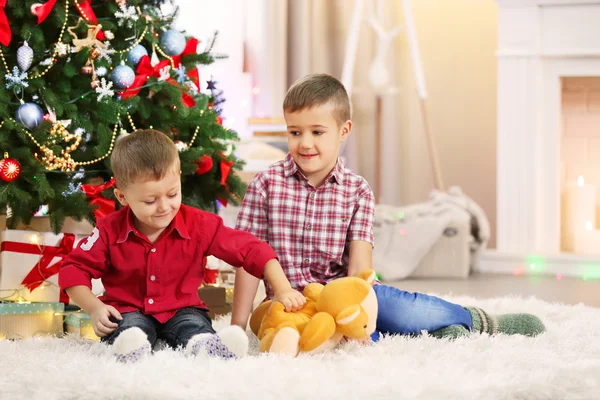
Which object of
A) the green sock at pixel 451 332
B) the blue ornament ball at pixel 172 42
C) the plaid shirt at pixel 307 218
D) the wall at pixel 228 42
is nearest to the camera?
the green sock at pixel 451 332

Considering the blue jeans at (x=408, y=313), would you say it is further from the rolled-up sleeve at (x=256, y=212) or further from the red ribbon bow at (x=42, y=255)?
the red ribbon bow at (x=42, y=255)

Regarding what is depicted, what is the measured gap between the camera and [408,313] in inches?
63.9

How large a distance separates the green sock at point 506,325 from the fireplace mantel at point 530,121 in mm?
1635

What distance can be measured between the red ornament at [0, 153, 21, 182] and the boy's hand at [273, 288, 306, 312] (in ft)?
2.43

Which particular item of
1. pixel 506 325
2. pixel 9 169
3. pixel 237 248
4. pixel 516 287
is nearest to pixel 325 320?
pixel 237 248

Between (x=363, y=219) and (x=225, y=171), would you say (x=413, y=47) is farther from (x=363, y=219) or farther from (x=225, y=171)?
(x=363, y=219)

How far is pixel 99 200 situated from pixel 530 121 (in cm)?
190

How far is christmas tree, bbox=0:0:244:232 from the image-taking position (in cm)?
192

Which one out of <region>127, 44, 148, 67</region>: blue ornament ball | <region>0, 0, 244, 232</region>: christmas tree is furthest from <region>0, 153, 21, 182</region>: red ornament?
<region>127, 44, 148, 67</region>: blue ornament ball

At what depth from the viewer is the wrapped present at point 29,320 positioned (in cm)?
177

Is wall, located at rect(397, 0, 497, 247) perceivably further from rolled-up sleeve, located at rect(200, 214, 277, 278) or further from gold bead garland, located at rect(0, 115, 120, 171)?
rolled-up sleeve, located at rect(200, 214, 277, 278)

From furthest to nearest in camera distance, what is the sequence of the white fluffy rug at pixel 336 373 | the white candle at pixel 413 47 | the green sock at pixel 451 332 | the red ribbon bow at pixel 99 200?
the white candle at pixel 413 47, the red ribbon bow at pixel 99 200, the green sock at pixel 451 332, the white fluffy rug at pixel 336 373

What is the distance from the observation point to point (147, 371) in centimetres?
129

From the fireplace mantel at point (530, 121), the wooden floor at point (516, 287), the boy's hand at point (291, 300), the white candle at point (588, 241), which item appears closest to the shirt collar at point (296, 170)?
the boy's hand at point (291, 300)
